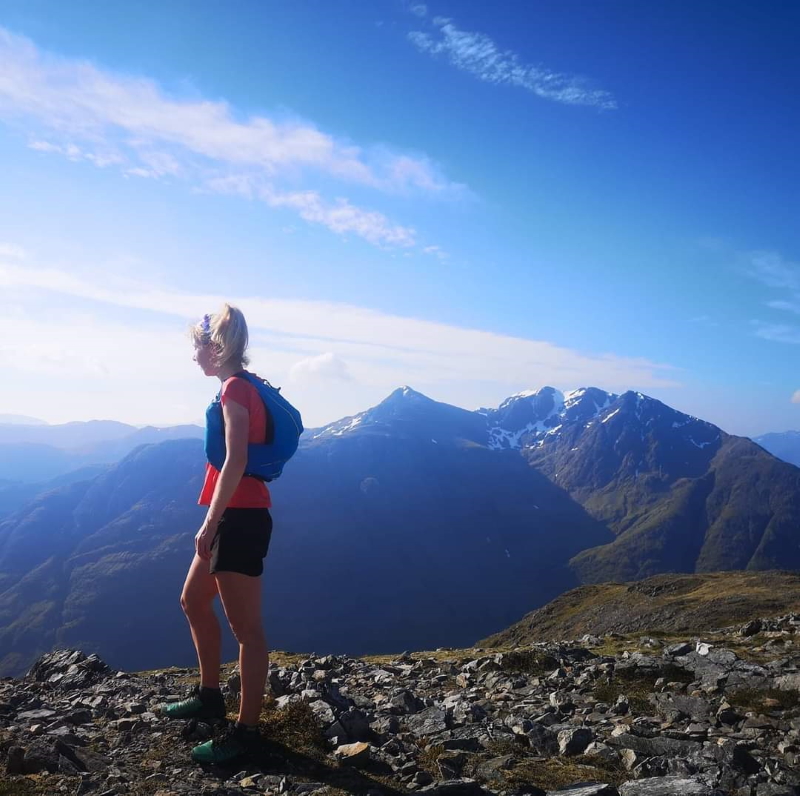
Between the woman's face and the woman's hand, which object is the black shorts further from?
the woman's face

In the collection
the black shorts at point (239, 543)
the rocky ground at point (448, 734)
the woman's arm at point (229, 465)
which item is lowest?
the rocky ground at point (448, 734)

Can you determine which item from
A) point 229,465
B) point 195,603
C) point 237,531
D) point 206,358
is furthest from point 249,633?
point 206,358

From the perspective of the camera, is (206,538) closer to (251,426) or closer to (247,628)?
(247,628)

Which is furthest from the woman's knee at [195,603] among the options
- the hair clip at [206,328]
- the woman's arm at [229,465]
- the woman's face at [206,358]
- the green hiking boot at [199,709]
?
the hair clip at [206,328]

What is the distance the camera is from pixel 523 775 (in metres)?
7.13

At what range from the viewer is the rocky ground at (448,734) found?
21.9ft

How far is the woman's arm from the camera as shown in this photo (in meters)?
6.69

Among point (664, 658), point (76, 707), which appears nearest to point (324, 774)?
point (76, 707)

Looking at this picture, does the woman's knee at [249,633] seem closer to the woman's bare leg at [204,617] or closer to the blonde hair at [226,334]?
the woman's bare leg at [204,617]

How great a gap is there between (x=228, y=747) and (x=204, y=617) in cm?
158

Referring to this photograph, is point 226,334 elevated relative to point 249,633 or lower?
elevated

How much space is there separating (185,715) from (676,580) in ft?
404

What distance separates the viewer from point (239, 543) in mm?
6910

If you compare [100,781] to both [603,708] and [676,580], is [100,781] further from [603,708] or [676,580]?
[676,580]
